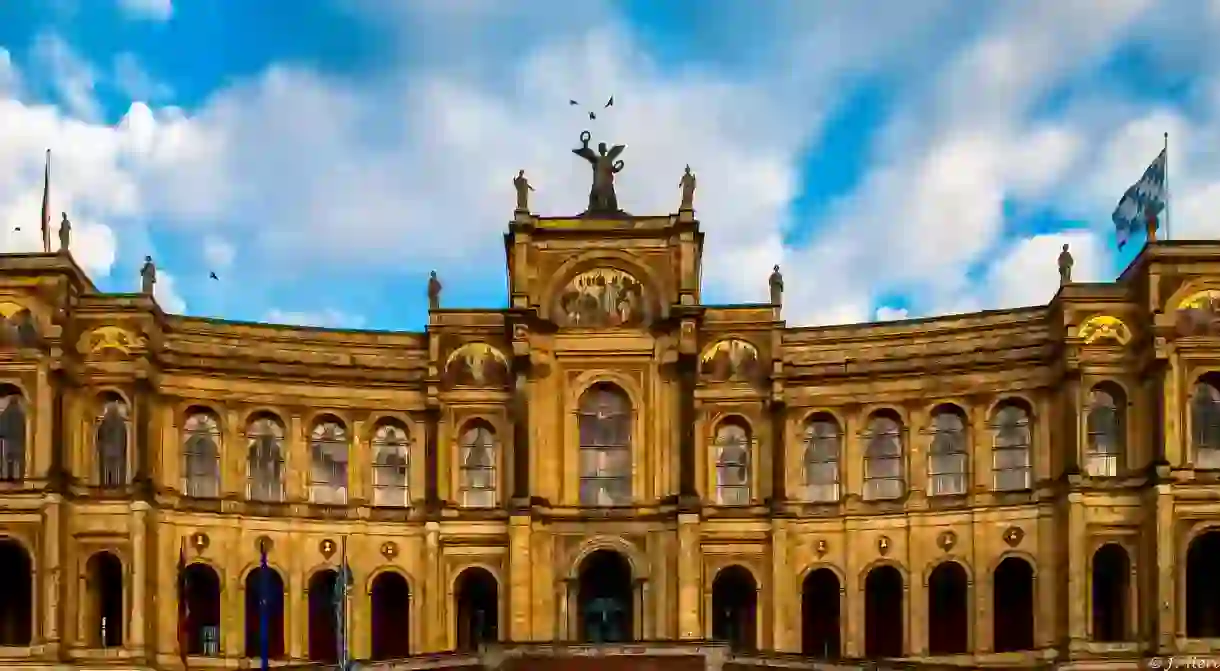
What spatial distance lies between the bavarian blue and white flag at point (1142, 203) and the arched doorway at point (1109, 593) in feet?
37.5

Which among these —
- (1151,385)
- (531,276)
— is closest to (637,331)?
(531,276)

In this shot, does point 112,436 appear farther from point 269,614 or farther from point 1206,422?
point 1206,422

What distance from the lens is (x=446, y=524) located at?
64875 millimetres

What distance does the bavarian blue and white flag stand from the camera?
62000 mm

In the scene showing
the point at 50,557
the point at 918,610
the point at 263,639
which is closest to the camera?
the point at 263,639

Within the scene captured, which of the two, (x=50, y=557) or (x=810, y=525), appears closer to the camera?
(x=50, y=557)

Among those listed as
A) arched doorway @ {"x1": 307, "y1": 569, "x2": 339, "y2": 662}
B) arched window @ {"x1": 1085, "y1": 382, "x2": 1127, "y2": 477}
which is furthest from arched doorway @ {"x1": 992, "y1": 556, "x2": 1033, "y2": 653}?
arched doorway @ {"x1": 307, "y1": 569, "x2": 339, "y2": 662}

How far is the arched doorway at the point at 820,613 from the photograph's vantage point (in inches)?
2557

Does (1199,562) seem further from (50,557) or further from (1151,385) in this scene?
(50,557)

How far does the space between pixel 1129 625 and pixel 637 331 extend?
20.3 meters

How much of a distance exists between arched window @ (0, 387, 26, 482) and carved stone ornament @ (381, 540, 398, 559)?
13146mm

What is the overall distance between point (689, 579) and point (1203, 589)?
1786 centimetres

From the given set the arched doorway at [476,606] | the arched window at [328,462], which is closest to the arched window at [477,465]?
the arched doorway at [476,606]

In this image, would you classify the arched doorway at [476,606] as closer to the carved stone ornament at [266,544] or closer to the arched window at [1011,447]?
the carved stone ornament at [266,544]
